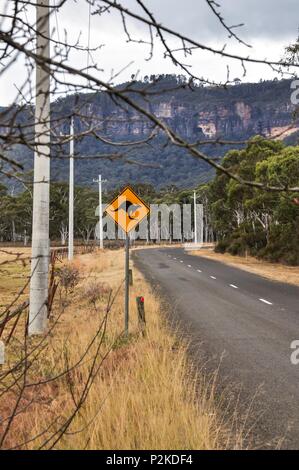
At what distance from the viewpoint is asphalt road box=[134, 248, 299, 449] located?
18.4ft

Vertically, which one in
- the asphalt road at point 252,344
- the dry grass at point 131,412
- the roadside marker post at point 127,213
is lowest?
the asphalt road at point 252,344

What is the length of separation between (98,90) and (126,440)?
119 inches

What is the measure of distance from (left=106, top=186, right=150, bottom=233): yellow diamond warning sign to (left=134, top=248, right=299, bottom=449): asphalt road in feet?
8.53

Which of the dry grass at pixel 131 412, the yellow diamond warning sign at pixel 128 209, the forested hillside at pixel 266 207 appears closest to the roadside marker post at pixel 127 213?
the yellow diamond warning sign at pixel 128 209

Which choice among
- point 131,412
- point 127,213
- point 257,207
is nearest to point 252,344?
point 127,213

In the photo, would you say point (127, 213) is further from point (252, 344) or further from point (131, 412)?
point (131, 412)

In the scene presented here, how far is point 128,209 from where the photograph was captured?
9.67 meters

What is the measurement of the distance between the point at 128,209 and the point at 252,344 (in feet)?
11.7

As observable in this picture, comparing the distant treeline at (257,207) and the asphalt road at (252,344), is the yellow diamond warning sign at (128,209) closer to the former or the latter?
the distant treeline at (257,207)

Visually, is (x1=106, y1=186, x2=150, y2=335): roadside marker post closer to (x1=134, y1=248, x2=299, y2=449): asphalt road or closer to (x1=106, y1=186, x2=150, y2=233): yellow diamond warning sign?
(x1=106, y1=186, x2=150, y2=233): yellow diamond warning sign

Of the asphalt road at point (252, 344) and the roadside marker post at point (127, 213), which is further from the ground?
the roadside marker post at point (127, 213)

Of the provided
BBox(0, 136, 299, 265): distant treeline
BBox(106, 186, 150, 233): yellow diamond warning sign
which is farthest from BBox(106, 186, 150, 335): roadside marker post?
BBox(0, 136, 299, 265): distant treeline

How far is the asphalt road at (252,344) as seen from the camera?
5.62m

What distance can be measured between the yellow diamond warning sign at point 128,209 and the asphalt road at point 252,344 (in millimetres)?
2600
